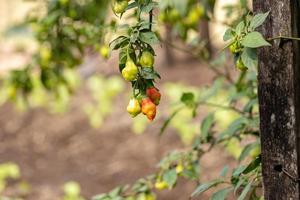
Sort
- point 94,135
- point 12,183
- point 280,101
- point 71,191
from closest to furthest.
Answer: point 280,101 → point 71,191 → point 12,183 → point 94,135

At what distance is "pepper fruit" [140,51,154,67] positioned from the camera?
134 cm

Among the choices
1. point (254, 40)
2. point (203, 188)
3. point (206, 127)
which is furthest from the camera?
point (206, 127)

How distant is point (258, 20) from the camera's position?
1.32m

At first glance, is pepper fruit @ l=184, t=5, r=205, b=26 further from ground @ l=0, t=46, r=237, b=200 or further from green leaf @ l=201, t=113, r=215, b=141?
ground @ l=0, t=46, r=237, b=200

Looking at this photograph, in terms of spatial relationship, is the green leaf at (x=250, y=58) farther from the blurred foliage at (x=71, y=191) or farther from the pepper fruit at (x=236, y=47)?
the blurred foliage at (x=71, y=191)

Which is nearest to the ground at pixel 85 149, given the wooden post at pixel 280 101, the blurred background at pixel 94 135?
the blurred background at pixel 94 135

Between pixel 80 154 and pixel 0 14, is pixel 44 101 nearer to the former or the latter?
pixel 80 154

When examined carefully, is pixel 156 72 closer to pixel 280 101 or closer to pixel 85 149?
pixel 280 101

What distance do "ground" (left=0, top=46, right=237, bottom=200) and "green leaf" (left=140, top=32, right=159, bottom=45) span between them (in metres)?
3.09

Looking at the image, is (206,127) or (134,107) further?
(206,127)

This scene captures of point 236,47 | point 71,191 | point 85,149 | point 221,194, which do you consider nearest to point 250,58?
point 236,47

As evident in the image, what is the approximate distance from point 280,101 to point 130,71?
33 cm

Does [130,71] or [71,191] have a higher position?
[71,191]

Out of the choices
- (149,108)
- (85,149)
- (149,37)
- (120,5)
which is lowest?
(149,108)
